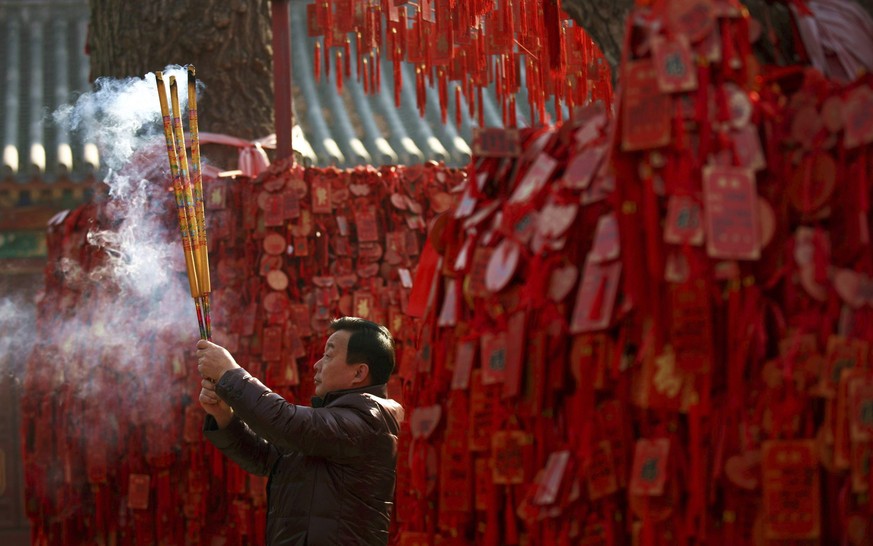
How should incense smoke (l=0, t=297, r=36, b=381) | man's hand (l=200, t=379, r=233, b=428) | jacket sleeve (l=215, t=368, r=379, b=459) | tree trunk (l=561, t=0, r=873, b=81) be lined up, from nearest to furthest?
tree trunk (l=561, t=0, r=873, b=81), jacket sleeve (l=215, t=368, r=379, b=459), man's hand (l=200, t=379, r=233, b=428), incense smoke (l=0, t=297, r=36, b=381)

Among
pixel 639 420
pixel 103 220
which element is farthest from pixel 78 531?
pixel 639 420

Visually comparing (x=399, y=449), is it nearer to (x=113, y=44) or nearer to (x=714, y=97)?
(x=714, y=97)

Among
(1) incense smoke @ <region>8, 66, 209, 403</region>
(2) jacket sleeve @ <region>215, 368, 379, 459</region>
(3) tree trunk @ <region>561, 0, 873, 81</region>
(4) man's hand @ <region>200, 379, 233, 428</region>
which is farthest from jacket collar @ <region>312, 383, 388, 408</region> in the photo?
A: (1) incense smoke @ <region>8, 66, 209, 403</region>

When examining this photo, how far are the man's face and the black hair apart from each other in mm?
15

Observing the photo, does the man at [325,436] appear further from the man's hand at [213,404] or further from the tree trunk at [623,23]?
the tree trunk at [623,23]

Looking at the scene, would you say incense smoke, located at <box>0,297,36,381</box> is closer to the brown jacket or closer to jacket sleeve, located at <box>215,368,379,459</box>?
the brown jacket

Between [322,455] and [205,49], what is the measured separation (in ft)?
10.5

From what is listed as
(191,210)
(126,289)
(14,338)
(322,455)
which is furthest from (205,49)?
(322,455)

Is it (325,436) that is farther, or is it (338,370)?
(338,370)

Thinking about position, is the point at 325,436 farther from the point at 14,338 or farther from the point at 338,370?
the point at 14,338

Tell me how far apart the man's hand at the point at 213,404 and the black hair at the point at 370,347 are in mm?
352

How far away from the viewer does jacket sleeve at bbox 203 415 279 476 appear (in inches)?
129

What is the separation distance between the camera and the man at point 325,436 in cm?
302

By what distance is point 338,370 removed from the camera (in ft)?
10.6
